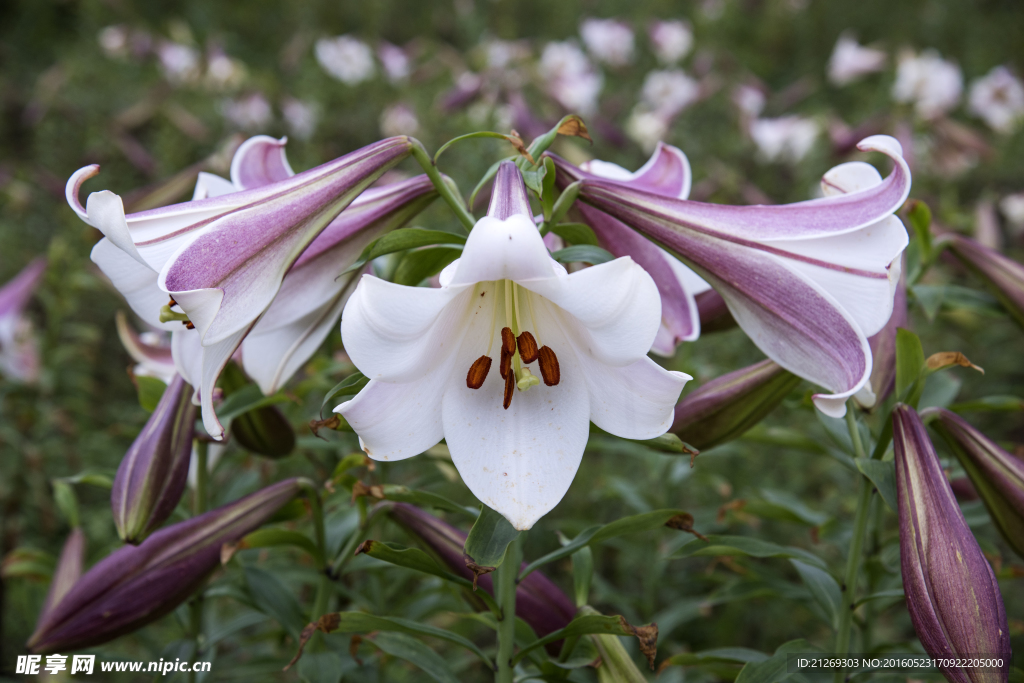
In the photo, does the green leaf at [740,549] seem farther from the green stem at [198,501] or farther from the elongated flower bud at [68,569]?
the elongated flower bud at [68,569]

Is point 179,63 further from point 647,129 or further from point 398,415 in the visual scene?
point 398,415

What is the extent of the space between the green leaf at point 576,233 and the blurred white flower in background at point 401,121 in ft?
7.90

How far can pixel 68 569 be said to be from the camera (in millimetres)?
1184

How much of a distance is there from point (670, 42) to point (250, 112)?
2648mm

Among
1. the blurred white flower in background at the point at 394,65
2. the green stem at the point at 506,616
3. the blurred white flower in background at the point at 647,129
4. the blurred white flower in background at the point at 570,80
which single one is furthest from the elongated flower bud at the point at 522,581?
the blurred white flower in background at the point at 394,65

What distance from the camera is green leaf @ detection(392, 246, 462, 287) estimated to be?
83 centimetres

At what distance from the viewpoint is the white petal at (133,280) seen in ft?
2.54

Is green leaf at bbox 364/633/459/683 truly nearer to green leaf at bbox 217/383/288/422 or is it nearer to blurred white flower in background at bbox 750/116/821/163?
green leaf at bbox 217/383/288/422

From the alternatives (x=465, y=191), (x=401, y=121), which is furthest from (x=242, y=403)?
(x=401, y=121)

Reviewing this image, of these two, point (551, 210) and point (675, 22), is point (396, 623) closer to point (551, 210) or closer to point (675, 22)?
point (551, 210)

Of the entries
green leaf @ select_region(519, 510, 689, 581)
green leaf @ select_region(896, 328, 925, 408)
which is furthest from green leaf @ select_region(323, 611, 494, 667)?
green leaf @ select_region(896, 328, 925, 408)

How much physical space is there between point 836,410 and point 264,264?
0.55m

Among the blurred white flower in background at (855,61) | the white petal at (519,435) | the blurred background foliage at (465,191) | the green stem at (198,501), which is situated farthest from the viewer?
the blurred white flower in background at (855,61)

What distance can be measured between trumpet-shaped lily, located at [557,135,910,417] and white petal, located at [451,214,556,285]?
0.67 ft
